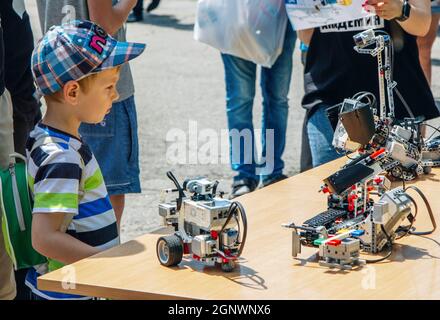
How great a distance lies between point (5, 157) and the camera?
10.8 ft

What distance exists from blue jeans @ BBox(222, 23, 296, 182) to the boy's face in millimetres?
2575

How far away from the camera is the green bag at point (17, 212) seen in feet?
8.87

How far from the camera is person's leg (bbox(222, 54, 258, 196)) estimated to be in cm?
533

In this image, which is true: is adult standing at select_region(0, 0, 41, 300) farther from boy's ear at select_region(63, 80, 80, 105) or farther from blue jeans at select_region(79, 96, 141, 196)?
boy's ear at select_region(63, 80, 80, 105)

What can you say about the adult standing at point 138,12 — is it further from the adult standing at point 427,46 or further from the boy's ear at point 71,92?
the boy's ear at point 71,92

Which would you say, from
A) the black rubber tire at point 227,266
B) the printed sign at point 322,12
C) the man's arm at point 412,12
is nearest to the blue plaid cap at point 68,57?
the black rubber tire at point 227,266

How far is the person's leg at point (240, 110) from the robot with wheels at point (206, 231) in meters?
2.83

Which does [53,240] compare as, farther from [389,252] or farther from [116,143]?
[116,143]

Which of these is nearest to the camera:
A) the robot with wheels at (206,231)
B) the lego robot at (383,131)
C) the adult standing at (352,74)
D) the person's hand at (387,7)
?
the robot with wheels at (206,231)

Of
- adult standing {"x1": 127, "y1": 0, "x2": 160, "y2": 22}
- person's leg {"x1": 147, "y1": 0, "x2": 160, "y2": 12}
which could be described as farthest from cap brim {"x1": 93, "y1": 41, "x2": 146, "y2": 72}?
person's leg {"x1": 147, "y1": 0, "x2": 160, "y2": 12}

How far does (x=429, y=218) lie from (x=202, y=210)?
0.77m

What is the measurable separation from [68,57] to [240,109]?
277cm
